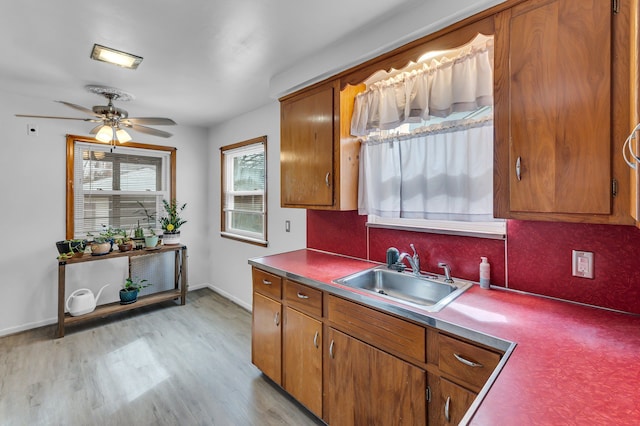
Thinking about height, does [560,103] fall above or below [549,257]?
above

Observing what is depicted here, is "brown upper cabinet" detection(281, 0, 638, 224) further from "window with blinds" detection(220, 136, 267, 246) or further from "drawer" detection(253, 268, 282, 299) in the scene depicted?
"window with blinds" detection(220, 136, 267, 246)

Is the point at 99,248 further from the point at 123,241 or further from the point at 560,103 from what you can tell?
the point at 560,103

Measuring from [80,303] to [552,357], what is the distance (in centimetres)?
395

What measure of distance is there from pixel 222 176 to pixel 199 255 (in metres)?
1.26

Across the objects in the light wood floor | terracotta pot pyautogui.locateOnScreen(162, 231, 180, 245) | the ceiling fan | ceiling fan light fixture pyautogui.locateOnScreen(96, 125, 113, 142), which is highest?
the ceiling fan

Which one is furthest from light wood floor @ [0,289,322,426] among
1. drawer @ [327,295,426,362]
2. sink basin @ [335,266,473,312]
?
sink basin @ [335,266,473,312]

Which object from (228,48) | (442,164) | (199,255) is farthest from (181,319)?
(442,164)

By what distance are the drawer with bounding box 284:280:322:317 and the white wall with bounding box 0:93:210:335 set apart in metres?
2.90

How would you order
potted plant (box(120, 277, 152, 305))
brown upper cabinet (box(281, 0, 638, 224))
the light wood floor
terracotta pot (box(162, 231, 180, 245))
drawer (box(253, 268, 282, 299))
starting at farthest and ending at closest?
terracotta pot (box(162, 231, 180, 245))
potted plant (box(120, 277, 152, 305))
drawer (box(253, 268, 282, 299))
the light wood floor
brown upper cabinet (box(281, 0, 638, 224))

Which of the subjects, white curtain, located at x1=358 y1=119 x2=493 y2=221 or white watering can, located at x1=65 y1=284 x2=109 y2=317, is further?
white watering can, located at x1=65 y1=284 x2=109 y2=317

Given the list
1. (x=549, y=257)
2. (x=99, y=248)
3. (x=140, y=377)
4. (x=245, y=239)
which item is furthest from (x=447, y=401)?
(x=99, y=248)

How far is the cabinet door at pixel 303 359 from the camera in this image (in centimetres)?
177

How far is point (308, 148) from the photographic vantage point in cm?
227

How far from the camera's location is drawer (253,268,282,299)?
80.4 inches
